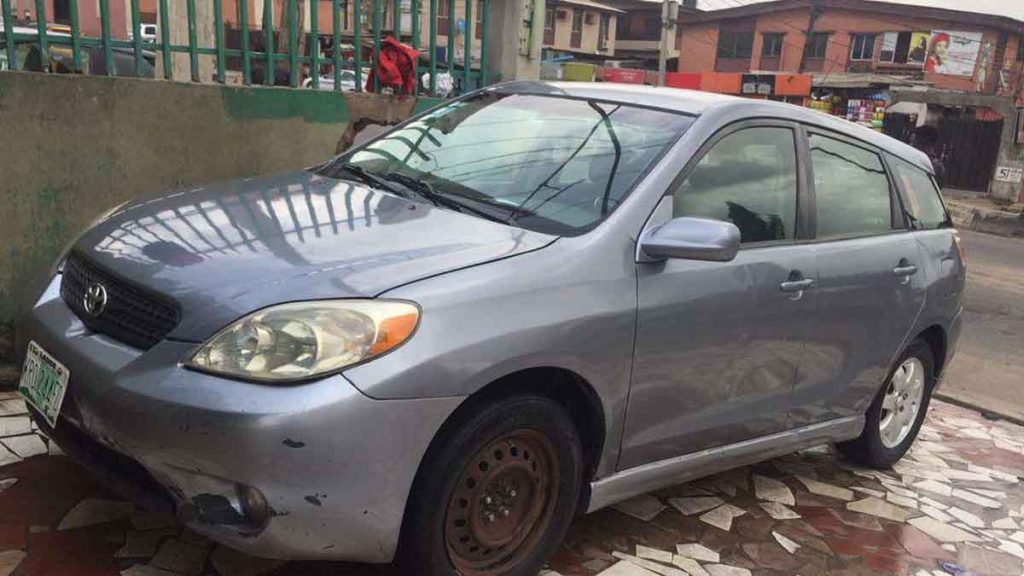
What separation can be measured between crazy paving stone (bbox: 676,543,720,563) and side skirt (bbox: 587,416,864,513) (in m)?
0.28

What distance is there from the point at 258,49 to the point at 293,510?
3871 mm

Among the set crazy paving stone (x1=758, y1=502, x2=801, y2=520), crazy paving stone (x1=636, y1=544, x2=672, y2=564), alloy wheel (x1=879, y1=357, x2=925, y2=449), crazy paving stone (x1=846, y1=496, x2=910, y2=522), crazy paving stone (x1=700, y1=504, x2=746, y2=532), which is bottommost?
crazy paving stone (x1=846, y1=496, x2=910, y2=522)

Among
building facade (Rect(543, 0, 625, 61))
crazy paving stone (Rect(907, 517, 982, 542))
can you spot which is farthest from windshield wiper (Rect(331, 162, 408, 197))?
building facade (Rect(543, 0, 625, 61))

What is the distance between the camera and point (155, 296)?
2396 mm

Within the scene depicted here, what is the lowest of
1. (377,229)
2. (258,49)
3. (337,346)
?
(337,346)

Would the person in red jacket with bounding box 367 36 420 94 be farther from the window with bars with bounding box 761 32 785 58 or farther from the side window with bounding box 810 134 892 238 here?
the window with bars with bounding box 761 32 785 58

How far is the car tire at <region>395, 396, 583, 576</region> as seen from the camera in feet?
7.85

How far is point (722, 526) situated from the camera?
356 centimetres

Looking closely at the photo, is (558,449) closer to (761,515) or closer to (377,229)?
(377,229)

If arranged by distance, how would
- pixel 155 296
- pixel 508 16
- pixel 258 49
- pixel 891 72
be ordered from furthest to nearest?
pixel 891 72 < pixel 508 16 < pixel 258 49 < pixel 155 296

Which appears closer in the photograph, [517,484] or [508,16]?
[517,484]

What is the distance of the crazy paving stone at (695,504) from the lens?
3646mm

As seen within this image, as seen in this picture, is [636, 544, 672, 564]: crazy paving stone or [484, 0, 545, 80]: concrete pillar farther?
[484, 0, 545, 80]: concrete pillar

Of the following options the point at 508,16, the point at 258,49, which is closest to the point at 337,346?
the point at 258,49
